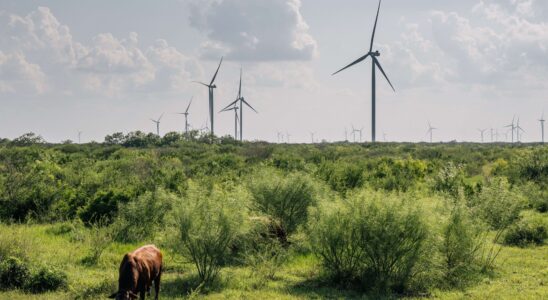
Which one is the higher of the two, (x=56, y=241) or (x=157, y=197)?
(x=157, y=197)

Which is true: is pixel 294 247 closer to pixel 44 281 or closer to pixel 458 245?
pixel 458 245

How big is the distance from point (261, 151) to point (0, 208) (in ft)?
131

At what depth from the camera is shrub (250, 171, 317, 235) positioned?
57.4 feet

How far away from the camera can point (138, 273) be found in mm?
10789

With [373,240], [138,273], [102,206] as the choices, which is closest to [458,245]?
[373,240]

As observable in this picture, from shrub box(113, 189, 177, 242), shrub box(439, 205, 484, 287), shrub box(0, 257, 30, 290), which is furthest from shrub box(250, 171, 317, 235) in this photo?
shrub box(0, 257, 30, 290)

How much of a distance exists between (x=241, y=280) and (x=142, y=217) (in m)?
6.02

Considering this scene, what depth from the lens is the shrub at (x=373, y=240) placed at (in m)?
12.9

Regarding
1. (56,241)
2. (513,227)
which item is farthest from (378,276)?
(56,241)

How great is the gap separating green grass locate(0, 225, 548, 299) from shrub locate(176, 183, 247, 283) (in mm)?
454

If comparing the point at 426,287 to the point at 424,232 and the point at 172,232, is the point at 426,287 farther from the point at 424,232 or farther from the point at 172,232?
the point at 172,232

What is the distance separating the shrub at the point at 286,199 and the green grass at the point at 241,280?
1.35 m

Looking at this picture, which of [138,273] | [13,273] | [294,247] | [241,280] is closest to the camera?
[138,273]

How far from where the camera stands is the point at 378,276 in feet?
43.3
